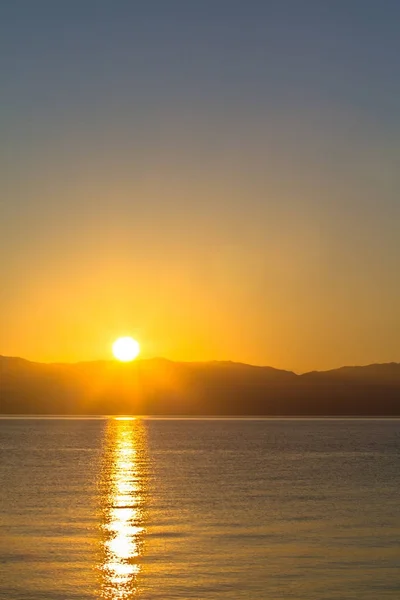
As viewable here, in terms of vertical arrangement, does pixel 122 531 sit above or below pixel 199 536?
above

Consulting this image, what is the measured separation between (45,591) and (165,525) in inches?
552

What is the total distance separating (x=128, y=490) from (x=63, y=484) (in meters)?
6.74

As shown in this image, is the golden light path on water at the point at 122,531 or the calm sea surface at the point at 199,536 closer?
the calm sea surface at the point at 199,536

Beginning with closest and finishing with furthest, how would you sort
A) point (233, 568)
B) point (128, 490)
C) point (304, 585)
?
point (304, 585) < point (233, 568) < point (128, 490)

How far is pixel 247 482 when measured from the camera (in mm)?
64188

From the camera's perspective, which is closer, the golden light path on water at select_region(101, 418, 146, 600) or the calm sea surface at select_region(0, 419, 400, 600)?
the calm sea surface at select_region(0, 419, 400, 600)

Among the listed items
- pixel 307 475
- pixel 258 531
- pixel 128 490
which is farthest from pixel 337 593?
pixel 307 475

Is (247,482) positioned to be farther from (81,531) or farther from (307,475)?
(81,531)

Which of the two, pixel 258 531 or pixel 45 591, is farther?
pixel 258 531

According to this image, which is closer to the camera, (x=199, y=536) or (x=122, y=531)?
(x=199, y=536)

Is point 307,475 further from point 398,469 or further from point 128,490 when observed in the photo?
point 128,490

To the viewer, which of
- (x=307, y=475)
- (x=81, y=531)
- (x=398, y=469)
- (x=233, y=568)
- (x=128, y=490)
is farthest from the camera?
(x=398, y=469)

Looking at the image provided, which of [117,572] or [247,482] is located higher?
[247,482]

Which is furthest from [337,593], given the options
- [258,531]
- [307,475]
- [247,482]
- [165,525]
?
[307,475]
